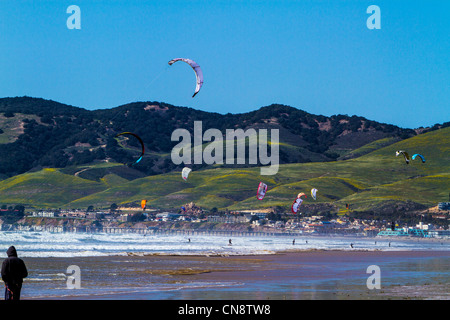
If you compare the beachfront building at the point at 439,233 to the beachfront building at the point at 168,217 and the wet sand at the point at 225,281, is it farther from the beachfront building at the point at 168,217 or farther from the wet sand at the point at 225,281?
the wet sand at the point at 225,281

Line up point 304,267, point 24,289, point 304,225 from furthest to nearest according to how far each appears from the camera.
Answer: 1. point 304,225
2. point 304,267
3. point 24,289

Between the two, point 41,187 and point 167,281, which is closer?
point 167,281

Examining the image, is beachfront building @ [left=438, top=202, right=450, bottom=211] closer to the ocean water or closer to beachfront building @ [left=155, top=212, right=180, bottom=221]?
beachfront building @ [left=155, top=212, right=180, bottom=221]

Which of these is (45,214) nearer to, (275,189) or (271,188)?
(275,189)

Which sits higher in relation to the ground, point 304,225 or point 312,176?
point 312,176

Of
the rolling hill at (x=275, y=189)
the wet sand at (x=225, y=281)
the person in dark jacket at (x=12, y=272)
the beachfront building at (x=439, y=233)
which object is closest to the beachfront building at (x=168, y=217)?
the rolling hill at (x=275, y=189)

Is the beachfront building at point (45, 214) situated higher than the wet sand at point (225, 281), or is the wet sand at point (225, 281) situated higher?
the beachfront building at point (45, 214)

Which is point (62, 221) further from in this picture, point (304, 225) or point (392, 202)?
point (392, 202)

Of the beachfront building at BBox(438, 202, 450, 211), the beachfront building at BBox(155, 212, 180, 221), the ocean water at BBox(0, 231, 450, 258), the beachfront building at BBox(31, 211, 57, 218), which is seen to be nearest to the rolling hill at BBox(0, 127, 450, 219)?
the beachfront building at BBox(438, 202, 450, 211)
